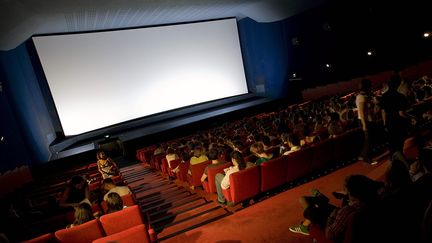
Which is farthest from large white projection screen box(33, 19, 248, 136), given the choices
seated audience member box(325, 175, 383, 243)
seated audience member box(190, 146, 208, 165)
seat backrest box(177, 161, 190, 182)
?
seated audience member box(325, 175, 383, 243)

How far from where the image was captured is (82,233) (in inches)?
124

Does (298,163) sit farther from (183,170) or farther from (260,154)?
(183,170)

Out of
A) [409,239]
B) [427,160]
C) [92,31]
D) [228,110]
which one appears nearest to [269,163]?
[427,160]

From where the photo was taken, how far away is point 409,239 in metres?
1.99

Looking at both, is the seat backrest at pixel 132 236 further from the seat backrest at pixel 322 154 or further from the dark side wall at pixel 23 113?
the dark side wall at pixel 23 113

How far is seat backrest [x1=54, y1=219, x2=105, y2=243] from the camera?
120 inches

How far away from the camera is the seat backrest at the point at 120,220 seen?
10.7ft

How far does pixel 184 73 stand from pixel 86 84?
178 inches

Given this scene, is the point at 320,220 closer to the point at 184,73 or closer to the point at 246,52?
the point at 184,73

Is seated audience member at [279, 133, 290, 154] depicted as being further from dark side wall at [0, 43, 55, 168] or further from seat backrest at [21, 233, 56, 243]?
dark side wall at [0, 43, 55, 168]

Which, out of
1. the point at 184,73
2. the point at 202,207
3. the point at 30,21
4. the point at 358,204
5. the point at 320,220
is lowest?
the point at 202,207

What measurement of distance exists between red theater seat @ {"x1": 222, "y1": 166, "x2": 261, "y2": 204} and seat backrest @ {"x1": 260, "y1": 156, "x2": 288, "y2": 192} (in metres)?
0.09

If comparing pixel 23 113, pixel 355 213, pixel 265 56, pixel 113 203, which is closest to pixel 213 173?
pixel 113 203

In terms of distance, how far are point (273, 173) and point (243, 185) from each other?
0.50 m
